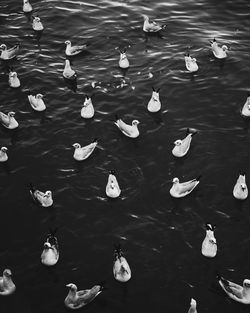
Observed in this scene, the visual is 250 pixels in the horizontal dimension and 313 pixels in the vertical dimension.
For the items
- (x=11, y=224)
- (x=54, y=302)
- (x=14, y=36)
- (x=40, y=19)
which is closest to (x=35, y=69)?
(x=14, y=36)

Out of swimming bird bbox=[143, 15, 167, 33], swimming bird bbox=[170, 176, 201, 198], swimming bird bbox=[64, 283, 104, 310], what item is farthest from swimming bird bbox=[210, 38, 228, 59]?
swimming bird bbox=[64, 283, 104, 310]

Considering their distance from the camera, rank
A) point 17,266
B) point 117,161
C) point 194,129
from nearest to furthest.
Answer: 1. point 17,266
2. point 117,161
3. point 194,129

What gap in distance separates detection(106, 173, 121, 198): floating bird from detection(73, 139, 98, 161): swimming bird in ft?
9.80

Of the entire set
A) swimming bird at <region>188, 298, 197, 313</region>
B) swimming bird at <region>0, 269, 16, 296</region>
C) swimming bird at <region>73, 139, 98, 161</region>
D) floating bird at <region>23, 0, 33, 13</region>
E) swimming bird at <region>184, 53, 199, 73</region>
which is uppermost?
swimming bird at <region>184, 53, 199, 73</region>

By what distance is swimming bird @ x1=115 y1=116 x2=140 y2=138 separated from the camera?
26289 mm

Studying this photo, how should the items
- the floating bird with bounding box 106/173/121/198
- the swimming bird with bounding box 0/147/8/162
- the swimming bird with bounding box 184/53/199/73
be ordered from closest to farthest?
the floating bird with bounding box 106/173/121/198, the swimming bird with bounding box 0/147/8/162, the swimming bird with bounding box 184/53/199/73

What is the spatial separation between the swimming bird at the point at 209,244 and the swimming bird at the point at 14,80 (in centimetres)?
1658

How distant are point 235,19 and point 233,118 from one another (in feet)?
42.2

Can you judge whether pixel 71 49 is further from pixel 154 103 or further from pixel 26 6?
pixel 154 103

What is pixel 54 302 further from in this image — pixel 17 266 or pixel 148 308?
pixel 148 308

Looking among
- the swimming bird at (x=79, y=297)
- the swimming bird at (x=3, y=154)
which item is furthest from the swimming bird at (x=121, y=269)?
the swimming bird at (x=3, y=154)

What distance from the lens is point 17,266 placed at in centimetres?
2053

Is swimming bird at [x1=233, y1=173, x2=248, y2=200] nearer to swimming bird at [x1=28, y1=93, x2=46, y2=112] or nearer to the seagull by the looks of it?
the seagull

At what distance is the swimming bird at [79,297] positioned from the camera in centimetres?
1861
